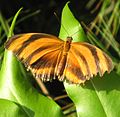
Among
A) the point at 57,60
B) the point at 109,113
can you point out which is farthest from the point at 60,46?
the point at 109,113

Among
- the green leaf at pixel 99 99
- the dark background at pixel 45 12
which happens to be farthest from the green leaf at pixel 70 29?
the dark background at pixel 45 12

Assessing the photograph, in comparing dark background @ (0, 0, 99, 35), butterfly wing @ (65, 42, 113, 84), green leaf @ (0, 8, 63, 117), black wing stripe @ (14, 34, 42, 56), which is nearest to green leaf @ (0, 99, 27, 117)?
green leaf @ (0, 8, 63, 117)

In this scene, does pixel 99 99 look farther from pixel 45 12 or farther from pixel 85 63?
pixel 45 12

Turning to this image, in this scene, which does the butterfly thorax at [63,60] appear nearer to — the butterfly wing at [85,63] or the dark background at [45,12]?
the butterfly wing at [85,63]

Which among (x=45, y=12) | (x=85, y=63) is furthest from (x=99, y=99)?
(x=45, y=12)

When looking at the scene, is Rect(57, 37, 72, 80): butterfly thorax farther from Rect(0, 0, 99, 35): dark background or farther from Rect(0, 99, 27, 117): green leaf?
Rect(0, 0, 99, 35): dark background

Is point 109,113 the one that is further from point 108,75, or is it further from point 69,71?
point 69,71
